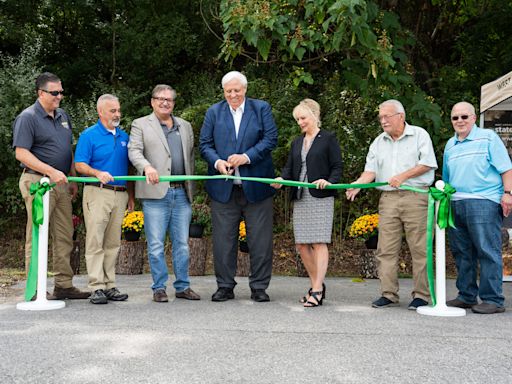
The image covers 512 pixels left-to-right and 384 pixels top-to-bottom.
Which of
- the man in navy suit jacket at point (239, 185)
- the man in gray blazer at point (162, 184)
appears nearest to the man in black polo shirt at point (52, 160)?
the man in gray blazer at point (162, 184)

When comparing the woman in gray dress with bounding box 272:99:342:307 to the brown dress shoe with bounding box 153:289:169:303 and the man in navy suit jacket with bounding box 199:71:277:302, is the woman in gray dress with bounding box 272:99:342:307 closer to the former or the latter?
the man in navy suit jacket with bounding box 199:71:277:302

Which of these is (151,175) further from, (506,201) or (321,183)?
(506,201)

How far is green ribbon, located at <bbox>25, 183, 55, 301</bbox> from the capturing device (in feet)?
18.5

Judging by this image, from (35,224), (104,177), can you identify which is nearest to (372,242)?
(104,177)

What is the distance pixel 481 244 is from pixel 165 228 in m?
2.78

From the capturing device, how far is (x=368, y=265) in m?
8.38

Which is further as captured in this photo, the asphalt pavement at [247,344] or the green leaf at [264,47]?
the green leaf at [264,47]

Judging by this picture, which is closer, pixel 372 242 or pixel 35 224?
pixel 35 224

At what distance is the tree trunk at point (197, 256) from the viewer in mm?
8492

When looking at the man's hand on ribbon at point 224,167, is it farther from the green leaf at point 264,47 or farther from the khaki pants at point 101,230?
the green leaf at point 264,47

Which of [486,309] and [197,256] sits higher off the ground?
[197,256]

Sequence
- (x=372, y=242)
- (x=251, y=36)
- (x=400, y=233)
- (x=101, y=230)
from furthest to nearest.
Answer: (x=372, y=242) < (x=251, y=36) < (x=101, y=230) < (x=400, y=233)

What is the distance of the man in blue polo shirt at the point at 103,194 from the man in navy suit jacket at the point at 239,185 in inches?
31.6

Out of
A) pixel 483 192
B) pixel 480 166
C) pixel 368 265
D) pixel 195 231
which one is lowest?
pixel 368 265
